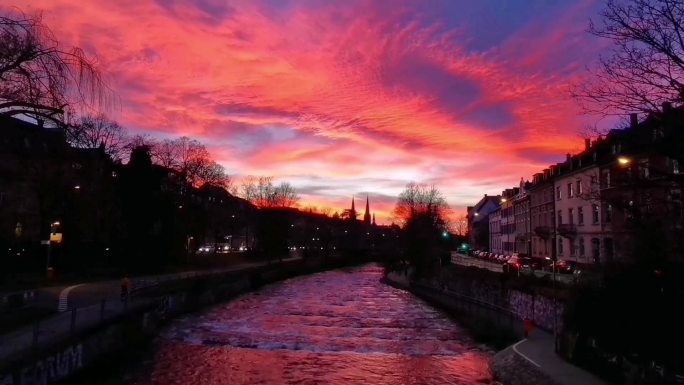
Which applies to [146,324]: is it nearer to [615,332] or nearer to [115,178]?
[615,332]

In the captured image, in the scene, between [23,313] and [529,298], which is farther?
[529,298]

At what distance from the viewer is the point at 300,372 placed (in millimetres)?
19875

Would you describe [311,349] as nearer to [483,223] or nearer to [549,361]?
[549,361]

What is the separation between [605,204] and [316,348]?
1290 cm

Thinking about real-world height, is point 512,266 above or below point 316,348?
above

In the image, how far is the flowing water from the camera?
19.3 metres

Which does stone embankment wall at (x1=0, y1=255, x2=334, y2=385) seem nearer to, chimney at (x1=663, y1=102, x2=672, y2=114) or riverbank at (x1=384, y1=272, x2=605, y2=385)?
riverbank at (x1=384, y1=272, x2=605, y2=385)

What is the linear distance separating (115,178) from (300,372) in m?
44.2

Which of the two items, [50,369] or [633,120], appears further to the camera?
[633,120]

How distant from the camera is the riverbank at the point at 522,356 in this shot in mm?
14414

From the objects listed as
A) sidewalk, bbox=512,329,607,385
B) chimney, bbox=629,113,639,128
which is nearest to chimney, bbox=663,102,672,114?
chimney, bbox=629,113,639,128

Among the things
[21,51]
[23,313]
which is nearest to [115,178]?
[23,313]

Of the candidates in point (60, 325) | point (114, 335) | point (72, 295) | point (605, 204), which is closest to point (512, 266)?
point (605, 204)

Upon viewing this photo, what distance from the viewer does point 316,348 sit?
2473 cm
